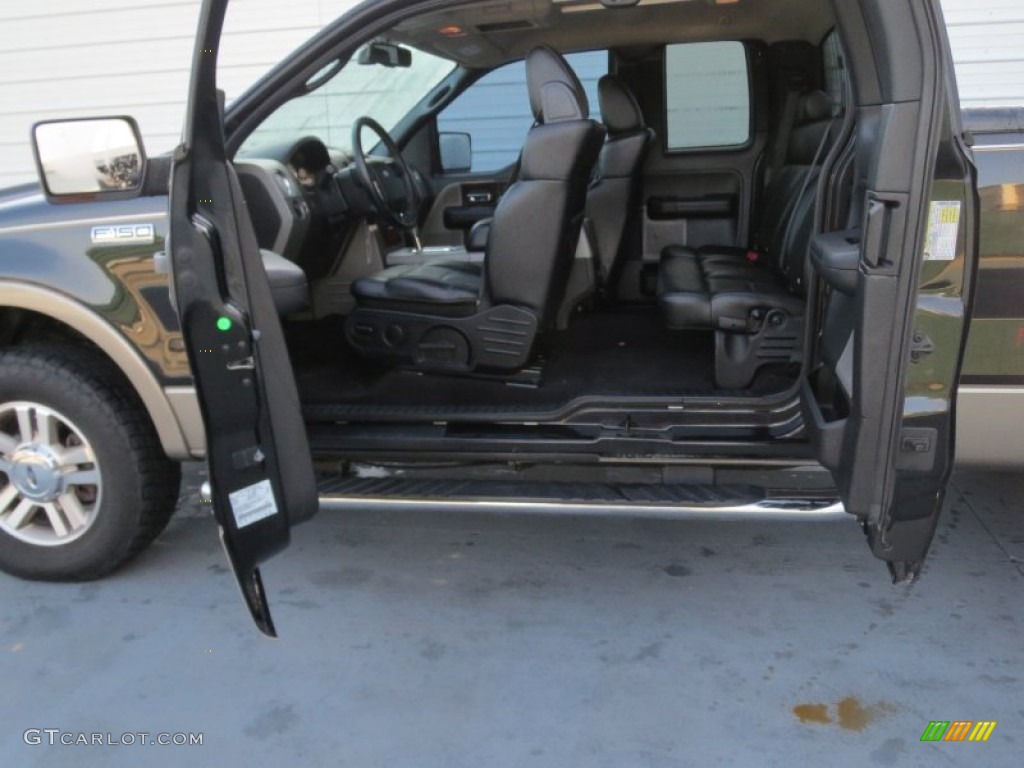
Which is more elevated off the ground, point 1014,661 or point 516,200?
point 516,200

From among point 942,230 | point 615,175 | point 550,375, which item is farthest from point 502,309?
point 615,175

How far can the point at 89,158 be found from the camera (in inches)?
90.8

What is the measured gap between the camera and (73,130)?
225cm

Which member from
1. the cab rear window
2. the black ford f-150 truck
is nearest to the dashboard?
the black ford f-150 truck

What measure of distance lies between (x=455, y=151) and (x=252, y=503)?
116 inches

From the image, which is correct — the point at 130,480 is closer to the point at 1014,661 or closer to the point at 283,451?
the point at 283,451

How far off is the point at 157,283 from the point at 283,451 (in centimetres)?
72

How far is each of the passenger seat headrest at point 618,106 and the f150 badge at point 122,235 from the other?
2295mm

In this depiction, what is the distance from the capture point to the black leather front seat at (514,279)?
266cm

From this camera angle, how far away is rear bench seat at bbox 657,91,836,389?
280 cm

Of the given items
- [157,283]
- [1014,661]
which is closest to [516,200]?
[157,283]

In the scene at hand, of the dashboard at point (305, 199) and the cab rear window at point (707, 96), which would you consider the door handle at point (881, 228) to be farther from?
the cab rear window at point (707, 96)

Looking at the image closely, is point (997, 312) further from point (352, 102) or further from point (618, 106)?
point (352, 102)

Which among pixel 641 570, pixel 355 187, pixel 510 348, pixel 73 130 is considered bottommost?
pixel 641 570
